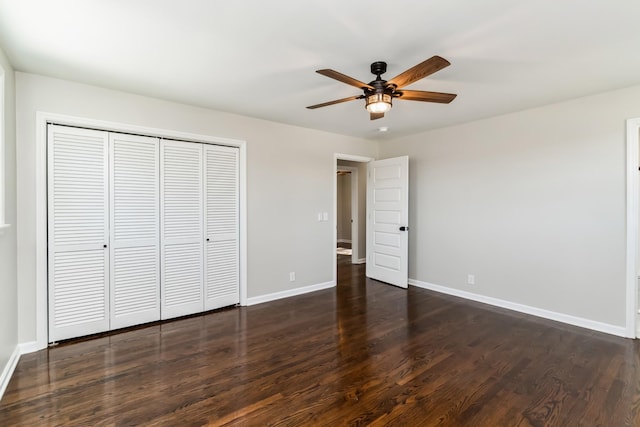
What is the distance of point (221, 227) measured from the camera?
12.6 ft

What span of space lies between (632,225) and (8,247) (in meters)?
5.50

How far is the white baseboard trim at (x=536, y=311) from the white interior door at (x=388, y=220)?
0.54 meters

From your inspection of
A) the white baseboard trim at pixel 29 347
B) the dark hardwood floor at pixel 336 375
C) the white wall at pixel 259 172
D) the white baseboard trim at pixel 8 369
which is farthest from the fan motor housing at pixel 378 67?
the white baseboard trim at pixel 29 347

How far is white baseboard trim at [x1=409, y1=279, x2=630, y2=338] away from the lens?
3149 mm

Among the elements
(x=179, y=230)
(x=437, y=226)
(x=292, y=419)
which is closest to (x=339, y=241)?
(x=437, y=226)

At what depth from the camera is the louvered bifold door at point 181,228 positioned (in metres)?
3.44

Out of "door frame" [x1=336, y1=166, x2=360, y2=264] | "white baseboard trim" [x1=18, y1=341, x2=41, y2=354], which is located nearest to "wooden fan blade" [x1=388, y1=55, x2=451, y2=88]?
"white baseboard trim" [x1=18, y1=341, x2=41, y2=354]

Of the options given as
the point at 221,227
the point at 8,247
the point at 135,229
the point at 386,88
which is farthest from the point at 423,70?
the point at 8,247

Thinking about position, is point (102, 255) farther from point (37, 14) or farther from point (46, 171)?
point (37, 14)

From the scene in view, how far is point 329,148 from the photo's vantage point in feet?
16.0

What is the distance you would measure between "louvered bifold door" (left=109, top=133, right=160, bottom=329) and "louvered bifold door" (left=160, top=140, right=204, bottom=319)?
0.26ft

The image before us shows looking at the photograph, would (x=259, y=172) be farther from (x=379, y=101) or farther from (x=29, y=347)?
(x=29, y=347)

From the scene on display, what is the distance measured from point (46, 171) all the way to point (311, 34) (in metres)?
2.63

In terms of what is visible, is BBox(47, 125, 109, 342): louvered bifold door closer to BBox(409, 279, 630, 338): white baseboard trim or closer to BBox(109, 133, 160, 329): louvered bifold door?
BBox(109, 133, 160, 329): louvered bifold door
